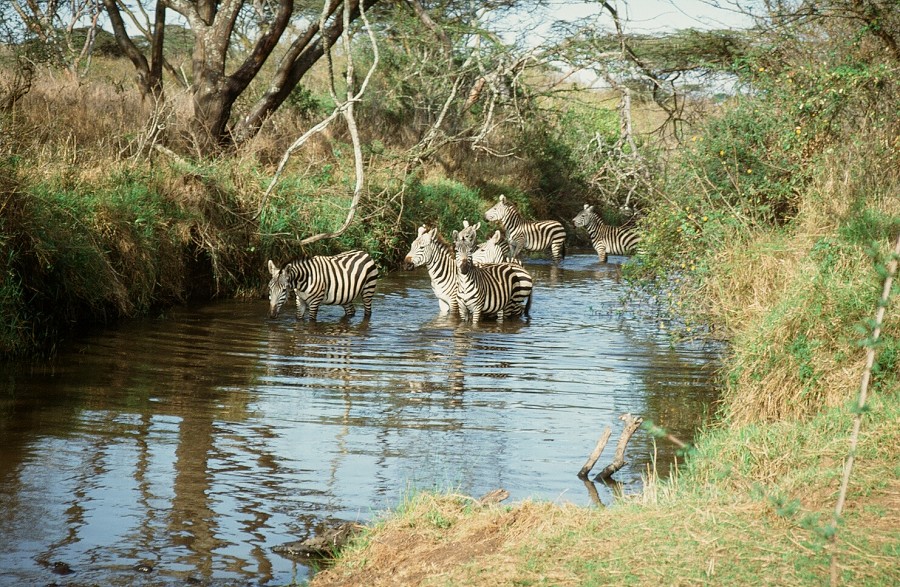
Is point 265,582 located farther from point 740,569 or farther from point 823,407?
point 823,407

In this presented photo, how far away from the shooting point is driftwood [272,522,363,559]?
213 inches

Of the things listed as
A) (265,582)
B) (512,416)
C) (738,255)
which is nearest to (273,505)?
(265,582)

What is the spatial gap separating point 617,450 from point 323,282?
8118 millimetres

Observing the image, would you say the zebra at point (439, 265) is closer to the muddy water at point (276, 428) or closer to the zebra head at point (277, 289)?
the muddy water at point (276, 428)

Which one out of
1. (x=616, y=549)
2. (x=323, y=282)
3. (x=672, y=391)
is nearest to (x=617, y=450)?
(x=616, y=549)

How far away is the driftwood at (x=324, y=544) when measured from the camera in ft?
17.7

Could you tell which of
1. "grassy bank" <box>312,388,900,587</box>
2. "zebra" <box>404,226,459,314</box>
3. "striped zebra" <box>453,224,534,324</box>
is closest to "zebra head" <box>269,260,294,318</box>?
"zebra" <box>404,226,459,314</box>

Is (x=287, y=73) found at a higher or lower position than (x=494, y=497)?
higher

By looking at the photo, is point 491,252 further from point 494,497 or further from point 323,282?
point 494,497

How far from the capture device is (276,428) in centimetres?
827

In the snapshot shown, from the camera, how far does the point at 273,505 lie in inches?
249

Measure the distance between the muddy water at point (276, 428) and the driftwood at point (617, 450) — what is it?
0.55 ft

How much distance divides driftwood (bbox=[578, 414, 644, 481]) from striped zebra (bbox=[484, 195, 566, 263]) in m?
16.8

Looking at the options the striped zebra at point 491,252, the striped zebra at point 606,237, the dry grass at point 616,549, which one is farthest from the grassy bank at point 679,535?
the striped zebra at point 606,237
